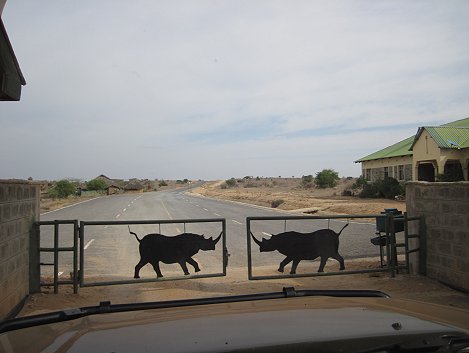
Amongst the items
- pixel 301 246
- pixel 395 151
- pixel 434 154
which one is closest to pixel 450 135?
pixel 434 154

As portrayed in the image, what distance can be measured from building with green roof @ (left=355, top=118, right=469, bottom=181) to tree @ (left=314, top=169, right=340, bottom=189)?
2755cm

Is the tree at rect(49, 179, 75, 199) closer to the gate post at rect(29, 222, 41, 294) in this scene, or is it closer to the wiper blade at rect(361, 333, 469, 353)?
the gate post at rect(29, 222, 41, 294)

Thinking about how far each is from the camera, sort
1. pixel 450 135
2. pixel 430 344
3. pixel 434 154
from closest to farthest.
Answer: pixel 430 344, pixel 434 154, pixel 450 135

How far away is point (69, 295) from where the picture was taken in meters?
8.54

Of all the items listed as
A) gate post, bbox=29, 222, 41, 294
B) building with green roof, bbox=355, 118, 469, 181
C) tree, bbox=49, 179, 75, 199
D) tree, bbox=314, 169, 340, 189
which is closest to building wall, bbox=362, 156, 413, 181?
building with green roof, bbox=355, 118, 469, 181

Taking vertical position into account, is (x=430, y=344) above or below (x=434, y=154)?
below

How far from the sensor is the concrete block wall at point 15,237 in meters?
6.79

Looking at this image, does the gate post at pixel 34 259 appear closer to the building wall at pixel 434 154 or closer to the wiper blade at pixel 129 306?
the wiper blade at pixel 129 306

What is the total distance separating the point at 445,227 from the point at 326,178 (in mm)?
70977

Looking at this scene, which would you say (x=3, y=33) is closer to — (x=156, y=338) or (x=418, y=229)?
(x=156, y=338)

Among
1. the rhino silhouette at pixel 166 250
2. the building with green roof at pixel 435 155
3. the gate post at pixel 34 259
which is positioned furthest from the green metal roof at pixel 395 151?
the gate post at pixel 34 259

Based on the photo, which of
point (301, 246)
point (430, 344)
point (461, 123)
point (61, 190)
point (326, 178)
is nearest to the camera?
point (430, 344)

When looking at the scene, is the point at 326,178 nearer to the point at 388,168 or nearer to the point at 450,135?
the point at 388,168

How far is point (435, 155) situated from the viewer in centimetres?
3800
